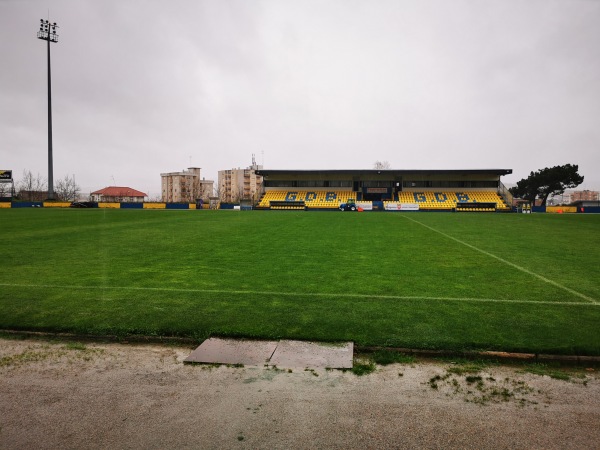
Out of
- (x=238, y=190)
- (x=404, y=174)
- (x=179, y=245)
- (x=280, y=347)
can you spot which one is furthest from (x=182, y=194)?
(x=280, y=347)

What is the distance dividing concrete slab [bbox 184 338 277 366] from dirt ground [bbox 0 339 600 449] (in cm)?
16

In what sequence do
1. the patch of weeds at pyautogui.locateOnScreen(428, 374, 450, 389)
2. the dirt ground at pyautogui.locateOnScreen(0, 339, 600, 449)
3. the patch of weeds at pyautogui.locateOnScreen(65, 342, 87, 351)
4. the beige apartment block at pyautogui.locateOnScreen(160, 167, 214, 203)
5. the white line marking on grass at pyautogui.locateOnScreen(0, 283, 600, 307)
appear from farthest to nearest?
the beige apartment block at pyautogui.locateOnScreen(160, 167, 214, 203)
the white line marking on grass at pyautogui.locateOnScreen(0, 283, 600, 307)
the patch of weeds at pyautogui.locateOnScreen(65, 342, 87, 351)
the patch of weeds at pyautogui.locateOnScreen(428, 374, 450, 389)
the dirt ground at pyautogui.locateOnScreen(0, 339, 600, 449)

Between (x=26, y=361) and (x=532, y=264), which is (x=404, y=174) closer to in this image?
(x=532, y=264)

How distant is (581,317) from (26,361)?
762 cm

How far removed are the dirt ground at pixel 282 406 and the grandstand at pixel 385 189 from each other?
54.5 m

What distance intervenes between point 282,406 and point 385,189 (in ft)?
204

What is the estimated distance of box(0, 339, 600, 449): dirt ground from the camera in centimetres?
280

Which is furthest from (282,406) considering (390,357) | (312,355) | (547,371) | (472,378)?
(547,371)

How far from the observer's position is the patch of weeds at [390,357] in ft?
13.6

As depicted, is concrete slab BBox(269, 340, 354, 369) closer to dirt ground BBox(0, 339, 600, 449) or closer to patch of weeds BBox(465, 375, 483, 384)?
dirt ground BBox(0, 339, 600, 449)

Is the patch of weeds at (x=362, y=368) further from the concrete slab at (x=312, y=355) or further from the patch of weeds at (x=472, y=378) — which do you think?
the patch of weeds at (x=472, y=378)

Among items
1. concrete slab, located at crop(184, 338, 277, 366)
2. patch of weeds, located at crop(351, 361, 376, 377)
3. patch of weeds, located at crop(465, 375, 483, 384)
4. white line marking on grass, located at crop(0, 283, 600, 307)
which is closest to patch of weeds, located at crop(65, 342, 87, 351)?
concrete slab, located at crop(184, 338, 277, 366)

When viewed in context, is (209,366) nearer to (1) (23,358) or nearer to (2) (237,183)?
(1) (23,358)

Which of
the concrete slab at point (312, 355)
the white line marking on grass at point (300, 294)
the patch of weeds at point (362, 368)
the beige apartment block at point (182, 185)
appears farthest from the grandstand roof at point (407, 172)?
the beige apartment block at point (182, 185)
